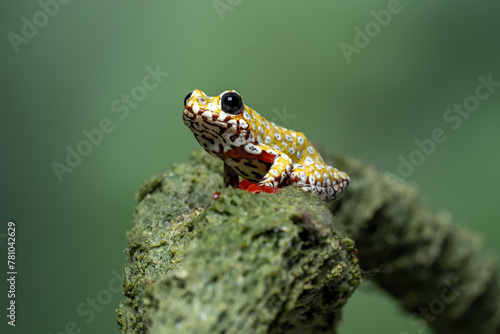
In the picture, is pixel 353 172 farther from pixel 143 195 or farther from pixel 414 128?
pixel 414 128

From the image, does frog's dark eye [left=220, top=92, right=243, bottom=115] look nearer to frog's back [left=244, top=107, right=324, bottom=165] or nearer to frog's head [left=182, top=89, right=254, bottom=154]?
frog's head [left=182, top=89, right=254, bottom=154]

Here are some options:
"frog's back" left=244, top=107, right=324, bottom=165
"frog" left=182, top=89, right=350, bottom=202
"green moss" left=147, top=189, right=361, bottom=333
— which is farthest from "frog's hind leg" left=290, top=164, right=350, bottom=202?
"green moss" left=147, top=189, right=361, bottom=333

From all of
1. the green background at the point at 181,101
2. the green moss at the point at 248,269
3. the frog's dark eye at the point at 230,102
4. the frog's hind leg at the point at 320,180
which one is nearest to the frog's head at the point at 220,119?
the frog's dark eye at the point at 230,102

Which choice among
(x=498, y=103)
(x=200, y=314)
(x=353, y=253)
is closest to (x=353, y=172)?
(x=353, y=253)

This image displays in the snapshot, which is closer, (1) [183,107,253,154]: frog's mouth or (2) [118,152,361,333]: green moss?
(2) [118,152,361,333]: green moss

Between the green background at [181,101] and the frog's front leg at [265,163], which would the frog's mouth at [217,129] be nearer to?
the frog's front leg at [265,163]
